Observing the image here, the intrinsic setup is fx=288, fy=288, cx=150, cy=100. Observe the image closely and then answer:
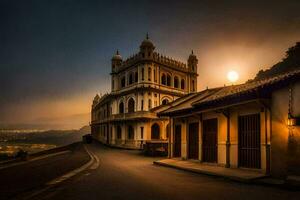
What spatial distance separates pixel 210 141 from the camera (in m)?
16.9

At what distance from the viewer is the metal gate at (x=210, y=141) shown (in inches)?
644

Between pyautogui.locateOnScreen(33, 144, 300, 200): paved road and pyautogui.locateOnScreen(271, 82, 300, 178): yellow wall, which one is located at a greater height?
pyautogui.locateOnScreen(271, 82, 300, 178): yellow wall

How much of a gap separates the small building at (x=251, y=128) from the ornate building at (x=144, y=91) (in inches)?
947

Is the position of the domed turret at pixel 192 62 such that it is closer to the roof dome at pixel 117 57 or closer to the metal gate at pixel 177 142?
the roof dome at pixel 117 57

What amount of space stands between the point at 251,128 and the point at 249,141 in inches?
24.5

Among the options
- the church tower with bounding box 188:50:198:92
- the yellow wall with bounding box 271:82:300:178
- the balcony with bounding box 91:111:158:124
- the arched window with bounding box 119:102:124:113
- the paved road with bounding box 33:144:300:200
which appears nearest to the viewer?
the paved road with bounding box 33:144:300:200

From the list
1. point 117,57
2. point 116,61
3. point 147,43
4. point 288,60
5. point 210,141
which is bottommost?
point 210,141

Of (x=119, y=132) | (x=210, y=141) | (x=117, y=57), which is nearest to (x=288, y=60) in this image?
(x=119, y=132)

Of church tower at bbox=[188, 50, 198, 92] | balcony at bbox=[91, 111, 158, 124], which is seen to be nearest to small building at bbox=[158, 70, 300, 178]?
balcony at bbox=[91, 111, 158, 124]

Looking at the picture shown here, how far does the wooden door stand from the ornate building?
22933 mm

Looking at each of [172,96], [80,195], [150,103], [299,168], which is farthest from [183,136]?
[172,96]

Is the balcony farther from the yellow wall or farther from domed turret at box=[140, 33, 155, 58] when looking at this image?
the yellow wall

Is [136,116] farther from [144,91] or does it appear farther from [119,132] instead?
[119,132]

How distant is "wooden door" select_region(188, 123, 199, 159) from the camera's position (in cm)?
1877
